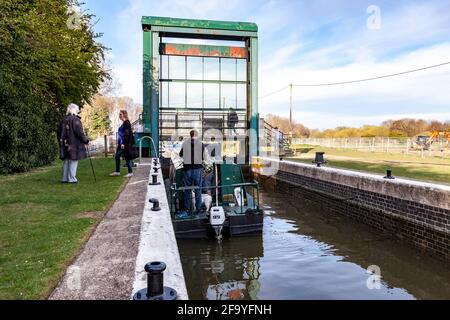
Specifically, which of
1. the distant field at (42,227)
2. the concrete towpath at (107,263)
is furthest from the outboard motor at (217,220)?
the concrete towpath at (107,263)

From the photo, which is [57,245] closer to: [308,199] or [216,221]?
[216,221]

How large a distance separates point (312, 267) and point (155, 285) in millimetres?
4525

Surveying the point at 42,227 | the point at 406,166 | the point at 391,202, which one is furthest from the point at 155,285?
the point at 406,166

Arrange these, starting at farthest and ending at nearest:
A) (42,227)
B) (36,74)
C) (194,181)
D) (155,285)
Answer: (36,74), (194,181), (42,227), (155,285)

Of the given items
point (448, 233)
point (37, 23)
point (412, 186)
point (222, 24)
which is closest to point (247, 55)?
point (222, 24)

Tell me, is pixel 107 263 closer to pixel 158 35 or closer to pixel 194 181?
pixel 194 181

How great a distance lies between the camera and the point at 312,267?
6598 millimetres

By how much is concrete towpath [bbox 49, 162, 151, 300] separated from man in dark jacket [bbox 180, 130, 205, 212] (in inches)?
114

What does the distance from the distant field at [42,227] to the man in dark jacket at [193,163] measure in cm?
150

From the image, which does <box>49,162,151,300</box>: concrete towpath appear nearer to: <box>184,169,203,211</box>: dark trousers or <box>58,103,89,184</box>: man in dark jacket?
<box>184,169,203,211</box>: dark trousers

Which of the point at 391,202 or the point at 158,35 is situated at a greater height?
the point at 158,35

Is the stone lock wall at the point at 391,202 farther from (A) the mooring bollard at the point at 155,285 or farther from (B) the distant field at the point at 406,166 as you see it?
(A) the mooring bollard at the point at 155,285

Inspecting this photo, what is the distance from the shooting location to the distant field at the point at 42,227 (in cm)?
321
